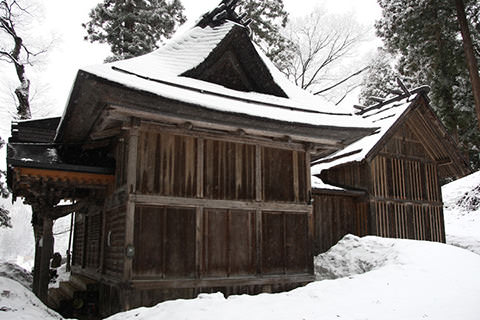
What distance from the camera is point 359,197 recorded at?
45.1 feet

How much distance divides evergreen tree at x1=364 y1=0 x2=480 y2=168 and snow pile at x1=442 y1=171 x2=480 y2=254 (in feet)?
8.32

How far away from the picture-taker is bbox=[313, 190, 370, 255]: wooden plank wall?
1254 centimetres

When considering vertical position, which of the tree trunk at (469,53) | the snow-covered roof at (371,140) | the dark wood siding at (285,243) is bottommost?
the dark wood siding at (285,243)

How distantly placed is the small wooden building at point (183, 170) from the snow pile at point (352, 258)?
1052 mm

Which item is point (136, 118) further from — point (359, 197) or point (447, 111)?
point (447, 111)

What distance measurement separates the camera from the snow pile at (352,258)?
380 inches

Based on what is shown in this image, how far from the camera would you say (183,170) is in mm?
8461

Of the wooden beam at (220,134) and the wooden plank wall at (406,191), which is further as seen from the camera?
the wooden plank wall at (406,191)

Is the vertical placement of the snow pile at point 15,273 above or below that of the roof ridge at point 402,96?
below

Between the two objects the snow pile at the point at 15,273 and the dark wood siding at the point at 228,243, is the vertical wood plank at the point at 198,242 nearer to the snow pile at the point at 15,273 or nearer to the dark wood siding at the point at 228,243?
the dark wood siding at the point at 228,243

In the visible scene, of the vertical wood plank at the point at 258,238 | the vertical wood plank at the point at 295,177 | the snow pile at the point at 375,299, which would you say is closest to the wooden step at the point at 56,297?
the vertical wood plank at the point at 258,238

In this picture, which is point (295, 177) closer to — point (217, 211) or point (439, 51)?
point (217, 211)

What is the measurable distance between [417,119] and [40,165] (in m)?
13.5

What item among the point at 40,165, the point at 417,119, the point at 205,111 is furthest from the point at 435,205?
the point at 40,165
